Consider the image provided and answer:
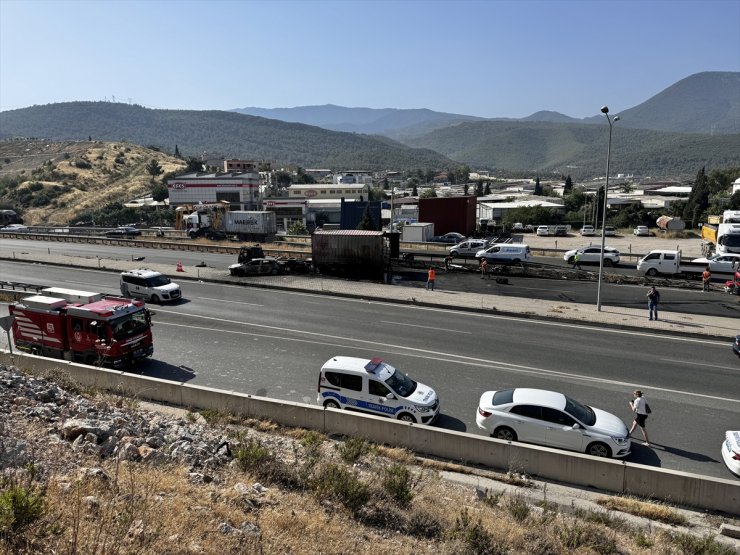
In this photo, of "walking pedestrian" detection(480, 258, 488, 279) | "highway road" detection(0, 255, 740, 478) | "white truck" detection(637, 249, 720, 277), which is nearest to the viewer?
"highway road" detection(0, 255, 740, 478)

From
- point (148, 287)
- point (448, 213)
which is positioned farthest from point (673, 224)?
point (148, 287)

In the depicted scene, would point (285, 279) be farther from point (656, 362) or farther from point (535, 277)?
point (656, 362)

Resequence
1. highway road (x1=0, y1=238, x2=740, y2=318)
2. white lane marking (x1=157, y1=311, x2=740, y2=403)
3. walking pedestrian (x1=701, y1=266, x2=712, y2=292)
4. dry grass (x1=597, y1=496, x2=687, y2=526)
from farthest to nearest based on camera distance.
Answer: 1. walking pedestrian (x1=701, y1=266, x2=712, y2=292)
2. highway road (x1=0, y1=238, x2=740, y2=318)
3. white lane marking (x1=157, y1=311, x2=740, y2=403)
4. dry grass (x1=597, y1=496, x2=687, y2=526)

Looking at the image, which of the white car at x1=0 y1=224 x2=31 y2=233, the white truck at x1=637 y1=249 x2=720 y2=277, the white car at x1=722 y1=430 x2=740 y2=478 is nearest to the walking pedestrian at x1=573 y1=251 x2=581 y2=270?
the white truck at x1=637 y1=249 x2=720 y2=277

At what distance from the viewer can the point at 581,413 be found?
483 inches

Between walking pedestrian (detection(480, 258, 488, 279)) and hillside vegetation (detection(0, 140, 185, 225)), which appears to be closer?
walking pedestrian (detection(480, 258, 488, 279))

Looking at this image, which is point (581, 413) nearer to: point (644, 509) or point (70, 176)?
point (644, 509)

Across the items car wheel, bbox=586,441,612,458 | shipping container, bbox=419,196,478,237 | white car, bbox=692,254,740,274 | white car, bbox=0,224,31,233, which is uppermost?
shipping container, bbox=419,196,478,237

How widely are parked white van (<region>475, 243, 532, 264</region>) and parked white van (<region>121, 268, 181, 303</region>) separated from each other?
2050cm

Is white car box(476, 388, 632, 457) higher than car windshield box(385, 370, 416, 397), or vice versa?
car windshield box(385, 370, 416, 397)

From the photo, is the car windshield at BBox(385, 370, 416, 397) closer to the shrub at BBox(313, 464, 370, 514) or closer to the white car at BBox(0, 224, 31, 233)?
the shrub at BBox(313, 464, 370, 514)

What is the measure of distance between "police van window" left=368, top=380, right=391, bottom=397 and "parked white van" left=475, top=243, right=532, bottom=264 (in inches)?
998

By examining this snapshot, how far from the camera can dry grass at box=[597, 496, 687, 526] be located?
9.35 metres

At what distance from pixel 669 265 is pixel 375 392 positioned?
27.4 metres
